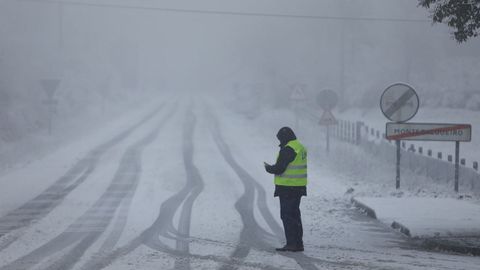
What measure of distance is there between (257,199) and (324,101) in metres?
9.67

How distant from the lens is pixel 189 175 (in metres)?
16.3

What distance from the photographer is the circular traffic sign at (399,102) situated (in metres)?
12.6

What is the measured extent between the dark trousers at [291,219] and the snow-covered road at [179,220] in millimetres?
261

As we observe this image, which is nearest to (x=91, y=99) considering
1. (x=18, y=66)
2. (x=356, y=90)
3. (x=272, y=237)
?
(x=18, y=66)

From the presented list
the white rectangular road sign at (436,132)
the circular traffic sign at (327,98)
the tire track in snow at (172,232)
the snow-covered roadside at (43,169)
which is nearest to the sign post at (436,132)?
the white rectangular road sign at (436,132)

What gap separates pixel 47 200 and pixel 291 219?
6.87 metres

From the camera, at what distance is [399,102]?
12750mm

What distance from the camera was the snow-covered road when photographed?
7.17 meters

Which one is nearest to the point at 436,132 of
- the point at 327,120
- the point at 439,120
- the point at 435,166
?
the point at 435,166

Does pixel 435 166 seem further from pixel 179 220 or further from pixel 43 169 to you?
pixel 43 169

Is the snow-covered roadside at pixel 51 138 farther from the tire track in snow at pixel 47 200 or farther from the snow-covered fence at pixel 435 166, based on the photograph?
the snow-covered fence at pixel 435 166

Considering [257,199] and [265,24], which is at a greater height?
[265,24]

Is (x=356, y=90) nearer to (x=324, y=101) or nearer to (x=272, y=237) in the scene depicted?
(x=324, y=101)

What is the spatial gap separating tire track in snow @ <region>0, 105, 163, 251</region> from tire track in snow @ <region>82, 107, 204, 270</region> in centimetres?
186
